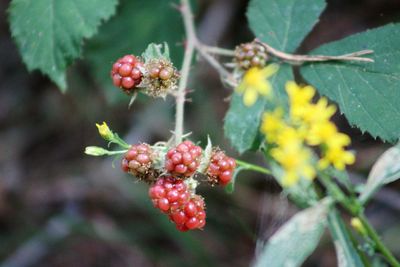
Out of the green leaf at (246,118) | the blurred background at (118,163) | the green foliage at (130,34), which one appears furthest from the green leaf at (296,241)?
the green foliage at (130,34)

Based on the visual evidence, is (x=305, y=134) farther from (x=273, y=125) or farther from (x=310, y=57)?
(x=310, y=57)

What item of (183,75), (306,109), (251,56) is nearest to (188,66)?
(183,75)

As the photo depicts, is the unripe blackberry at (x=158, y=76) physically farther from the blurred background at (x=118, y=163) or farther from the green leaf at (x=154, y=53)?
the blurred background at (x=118, y=163)

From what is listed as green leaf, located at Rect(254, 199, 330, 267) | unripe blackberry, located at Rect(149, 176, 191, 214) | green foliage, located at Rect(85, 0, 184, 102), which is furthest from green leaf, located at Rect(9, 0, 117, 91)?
green leaf, located at Rect(254, 199, 330, 267)

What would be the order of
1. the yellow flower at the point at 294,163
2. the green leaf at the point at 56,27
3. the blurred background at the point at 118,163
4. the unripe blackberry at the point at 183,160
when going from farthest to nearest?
the blurred background at the point at 118,163
the green leaf at the point at 56,27
the unripe blackberry at the point at 183,160
the yellow flower at the point at 294,163

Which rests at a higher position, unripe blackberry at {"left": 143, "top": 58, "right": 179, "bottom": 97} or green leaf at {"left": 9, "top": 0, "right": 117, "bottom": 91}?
unripe blackberry at {"left": 143, "top": 58, "right": 179, "bottom": 97}

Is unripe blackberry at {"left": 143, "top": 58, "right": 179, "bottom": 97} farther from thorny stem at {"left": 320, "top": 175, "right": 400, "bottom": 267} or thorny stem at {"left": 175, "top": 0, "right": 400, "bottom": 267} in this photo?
thorny stem at {"left": 320, "top": 175, "right": 400, "bottom": 267}

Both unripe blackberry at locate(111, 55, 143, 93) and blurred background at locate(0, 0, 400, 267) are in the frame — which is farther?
blurred background at locate(0, 0, 400, 267)

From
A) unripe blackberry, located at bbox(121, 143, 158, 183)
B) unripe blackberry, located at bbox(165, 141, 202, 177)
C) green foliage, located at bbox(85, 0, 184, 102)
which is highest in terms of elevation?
unripe blackberry, located at bbox(165, 141, 202, 177)
